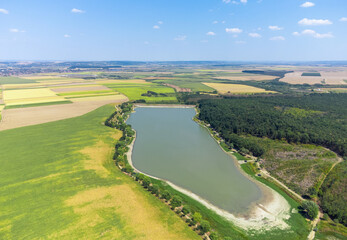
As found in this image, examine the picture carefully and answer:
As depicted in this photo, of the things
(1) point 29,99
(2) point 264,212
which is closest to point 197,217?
(2) point 264,212

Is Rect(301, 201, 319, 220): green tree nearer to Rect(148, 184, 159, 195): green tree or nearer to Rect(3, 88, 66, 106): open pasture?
Rect(148, 184, 159, 195): green tree

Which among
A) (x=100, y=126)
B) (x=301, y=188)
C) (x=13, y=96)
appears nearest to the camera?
(x=301, y=188)

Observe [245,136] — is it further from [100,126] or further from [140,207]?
[100,126]

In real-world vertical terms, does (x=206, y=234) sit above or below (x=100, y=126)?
below

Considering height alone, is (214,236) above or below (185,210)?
below

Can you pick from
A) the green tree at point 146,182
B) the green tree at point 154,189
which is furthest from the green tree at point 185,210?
the green tree at point 146,182

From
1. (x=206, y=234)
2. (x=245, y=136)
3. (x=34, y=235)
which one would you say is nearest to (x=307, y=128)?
(x=245, y=136)

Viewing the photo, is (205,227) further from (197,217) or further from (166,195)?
(166,195)
